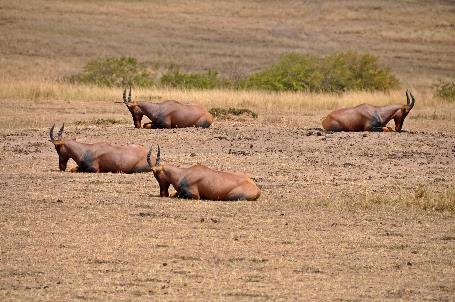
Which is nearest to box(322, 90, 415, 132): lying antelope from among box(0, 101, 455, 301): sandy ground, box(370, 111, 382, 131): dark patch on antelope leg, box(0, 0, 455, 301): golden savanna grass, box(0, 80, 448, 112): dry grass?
box(370, 111, 382, 131): dark patch on antelope leg

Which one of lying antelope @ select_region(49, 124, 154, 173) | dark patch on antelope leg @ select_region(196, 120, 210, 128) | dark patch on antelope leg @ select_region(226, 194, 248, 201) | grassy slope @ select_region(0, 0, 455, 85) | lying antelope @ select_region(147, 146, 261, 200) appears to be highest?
lying antelope @ select_region(147, 146, 261, 200)

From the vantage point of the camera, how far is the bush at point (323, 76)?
33.1 metres

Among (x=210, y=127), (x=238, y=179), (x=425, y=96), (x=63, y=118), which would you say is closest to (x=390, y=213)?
(x=238, y=179)

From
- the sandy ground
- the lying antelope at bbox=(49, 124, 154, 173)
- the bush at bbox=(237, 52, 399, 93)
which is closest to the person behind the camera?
the sandy ground

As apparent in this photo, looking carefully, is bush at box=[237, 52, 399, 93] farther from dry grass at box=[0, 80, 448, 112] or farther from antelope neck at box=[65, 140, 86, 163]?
antelope neck at box=[65, 140, 86, 163]

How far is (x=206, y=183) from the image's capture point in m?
13.7

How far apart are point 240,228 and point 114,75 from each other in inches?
923

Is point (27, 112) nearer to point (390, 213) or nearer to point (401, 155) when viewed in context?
point (401, 155)

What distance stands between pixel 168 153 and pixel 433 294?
9608 millimetres

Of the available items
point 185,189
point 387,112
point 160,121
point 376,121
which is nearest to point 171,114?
point 160,121

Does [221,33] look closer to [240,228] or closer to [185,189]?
[185,189]

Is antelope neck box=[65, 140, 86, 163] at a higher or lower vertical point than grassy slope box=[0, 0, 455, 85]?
higher

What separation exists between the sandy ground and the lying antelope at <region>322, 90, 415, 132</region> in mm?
1385

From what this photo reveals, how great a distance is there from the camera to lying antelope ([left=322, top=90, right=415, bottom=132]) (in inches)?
851
